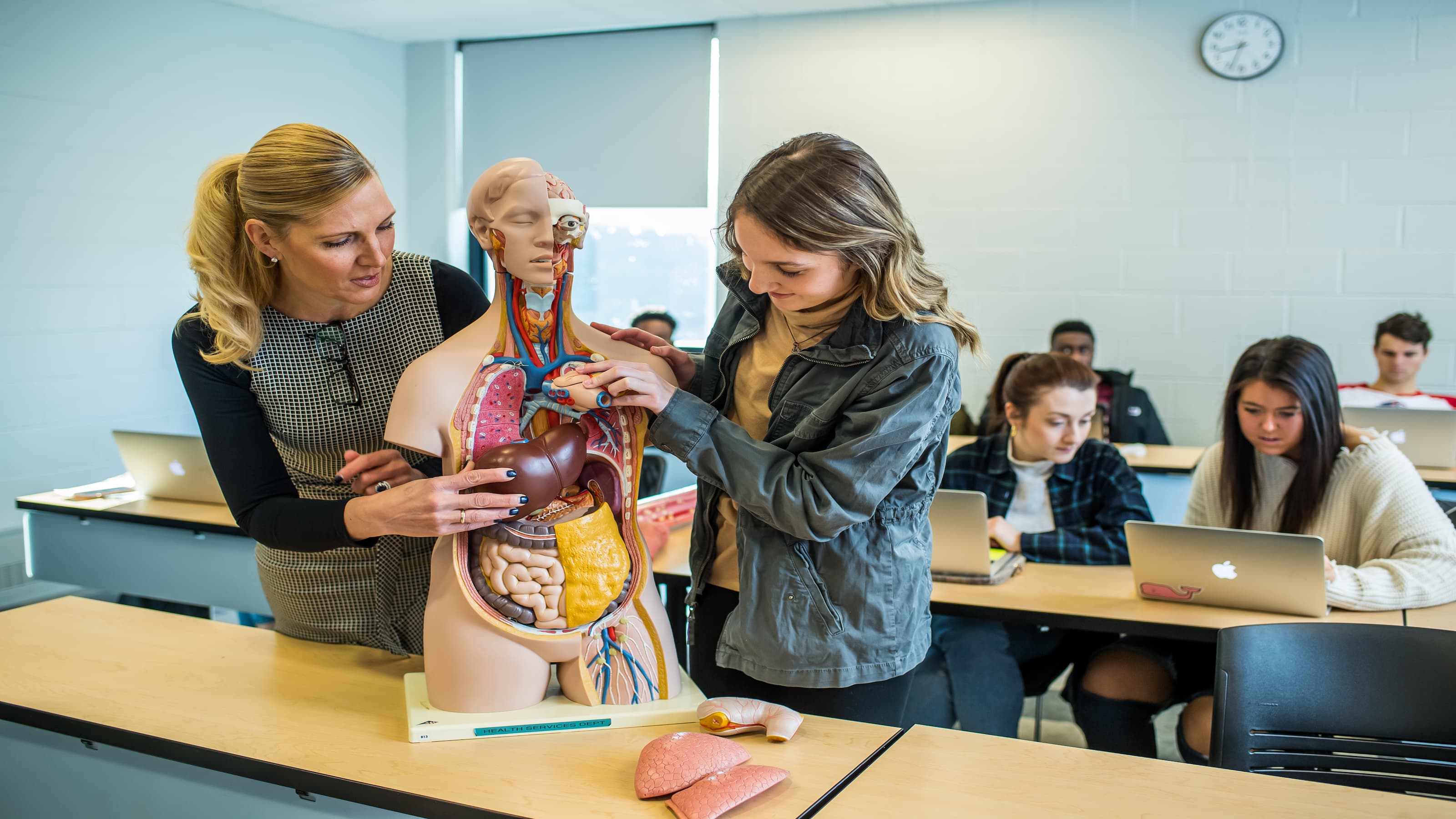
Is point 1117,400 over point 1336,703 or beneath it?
over

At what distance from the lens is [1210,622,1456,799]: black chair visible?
Answer: 145cm

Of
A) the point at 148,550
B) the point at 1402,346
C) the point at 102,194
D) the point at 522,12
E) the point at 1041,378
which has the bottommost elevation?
the point at 148,550

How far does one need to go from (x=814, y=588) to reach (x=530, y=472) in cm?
40

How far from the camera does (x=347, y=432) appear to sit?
151 cm

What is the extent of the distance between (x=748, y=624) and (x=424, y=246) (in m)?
5.26

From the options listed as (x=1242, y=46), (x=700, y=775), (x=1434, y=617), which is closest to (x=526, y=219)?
(x=700, y=775)

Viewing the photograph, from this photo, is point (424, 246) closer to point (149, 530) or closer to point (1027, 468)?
point (149, 530)

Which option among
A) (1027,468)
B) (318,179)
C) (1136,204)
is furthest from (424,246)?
(318,179)

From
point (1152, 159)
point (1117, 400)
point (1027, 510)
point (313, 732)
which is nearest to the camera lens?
point (313, 732)

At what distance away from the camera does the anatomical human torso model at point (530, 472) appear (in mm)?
1281

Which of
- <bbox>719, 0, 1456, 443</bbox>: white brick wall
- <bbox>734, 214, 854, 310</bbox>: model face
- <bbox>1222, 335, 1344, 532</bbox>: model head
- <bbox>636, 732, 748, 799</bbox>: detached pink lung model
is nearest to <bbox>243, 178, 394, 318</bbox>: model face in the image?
<bbox>734, 214, 854, 310</bbox>: model face

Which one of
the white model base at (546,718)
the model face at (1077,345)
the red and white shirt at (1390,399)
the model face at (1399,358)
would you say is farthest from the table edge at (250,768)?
the model face at (1399,358)

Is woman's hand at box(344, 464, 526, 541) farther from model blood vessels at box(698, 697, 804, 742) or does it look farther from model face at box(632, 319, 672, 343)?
model face at box(632, 319, 672, 343)

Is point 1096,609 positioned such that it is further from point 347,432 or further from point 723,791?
point 347,432
